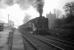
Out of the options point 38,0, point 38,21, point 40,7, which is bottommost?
point 38,21

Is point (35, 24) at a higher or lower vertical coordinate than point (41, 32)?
higher

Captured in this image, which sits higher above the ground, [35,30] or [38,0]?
[38,0]

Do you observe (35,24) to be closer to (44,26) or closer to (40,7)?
(44,26)

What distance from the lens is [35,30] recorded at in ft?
59.9

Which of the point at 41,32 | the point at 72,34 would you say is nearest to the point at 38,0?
the point at 41,32

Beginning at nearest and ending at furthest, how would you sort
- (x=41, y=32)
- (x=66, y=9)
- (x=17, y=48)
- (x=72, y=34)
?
(x=17, y=48) < (x=72, y=34) < (x=41, y=32) < (x=66, y=9)

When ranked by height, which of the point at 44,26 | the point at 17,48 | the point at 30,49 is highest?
the point at 44,26

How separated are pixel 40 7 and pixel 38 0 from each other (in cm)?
179

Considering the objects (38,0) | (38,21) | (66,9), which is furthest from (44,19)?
(66,9)

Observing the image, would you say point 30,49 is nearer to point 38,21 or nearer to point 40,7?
point 38,21

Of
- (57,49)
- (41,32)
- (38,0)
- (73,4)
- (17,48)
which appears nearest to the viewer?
(17,48)

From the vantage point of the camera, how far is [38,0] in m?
20.0

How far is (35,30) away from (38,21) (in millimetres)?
2200

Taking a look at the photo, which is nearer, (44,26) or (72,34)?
(72,34)
